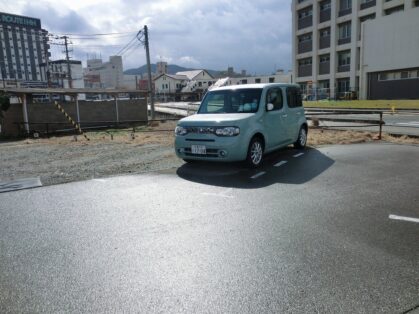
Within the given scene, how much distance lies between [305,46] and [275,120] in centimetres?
4554

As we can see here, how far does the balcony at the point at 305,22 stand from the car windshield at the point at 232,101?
147 feet

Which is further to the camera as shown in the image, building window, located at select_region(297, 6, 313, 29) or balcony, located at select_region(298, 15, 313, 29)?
building window, located at select_region(297, 6, 313, 29)

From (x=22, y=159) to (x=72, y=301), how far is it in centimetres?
915

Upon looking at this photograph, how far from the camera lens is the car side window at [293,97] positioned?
9195 millimetres

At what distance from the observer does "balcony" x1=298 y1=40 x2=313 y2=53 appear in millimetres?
48575

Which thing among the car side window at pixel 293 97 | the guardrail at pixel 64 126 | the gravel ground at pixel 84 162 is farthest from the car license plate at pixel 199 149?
the guardrail at pixel 64 126

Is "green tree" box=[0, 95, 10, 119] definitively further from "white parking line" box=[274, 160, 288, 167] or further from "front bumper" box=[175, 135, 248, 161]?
"white parking line" box=[274, 160, 288, 167]

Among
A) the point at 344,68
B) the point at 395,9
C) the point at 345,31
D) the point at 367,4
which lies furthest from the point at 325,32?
the point at 395,9

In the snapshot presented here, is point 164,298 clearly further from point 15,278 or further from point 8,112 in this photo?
point 8,112

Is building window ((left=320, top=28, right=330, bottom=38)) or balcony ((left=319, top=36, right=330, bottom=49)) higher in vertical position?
building window ((left=320, top=28, right=330, bottom=38))

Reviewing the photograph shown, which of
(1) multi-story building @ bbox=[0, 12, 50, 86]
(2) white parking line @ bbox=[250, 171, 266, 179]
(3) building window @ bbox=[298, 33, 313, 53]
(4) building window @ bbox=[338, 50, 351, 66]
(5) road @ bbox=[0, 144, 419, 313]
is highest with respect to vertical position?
(1) multi-story building @ bbox=[0, 12, 50, 86]

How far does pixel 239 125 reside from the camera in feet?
23.6

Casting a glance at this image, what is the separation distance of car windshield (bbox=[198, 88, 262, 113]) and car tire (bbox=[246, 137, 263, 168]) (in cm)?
73

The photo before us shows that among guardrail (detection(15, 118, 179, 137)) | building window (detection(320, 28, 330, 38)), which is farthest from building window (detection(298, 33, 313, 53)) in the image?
guardrail (detection(15, 118, 179, 137))
